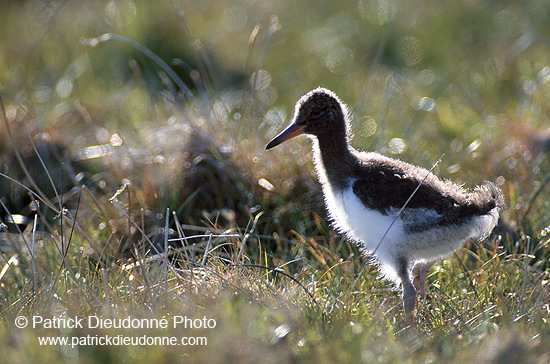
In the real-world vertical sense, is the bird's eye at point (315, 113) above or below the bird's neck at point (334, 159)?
above

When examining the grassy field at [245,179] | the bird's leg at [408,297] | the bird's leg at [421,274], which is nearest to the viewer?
the grassy field at [245,179]

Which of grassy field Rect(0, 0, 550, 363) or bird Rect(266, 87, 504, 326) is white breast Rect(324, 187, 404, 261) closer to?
bird Rect(266, 87, 504, 326)

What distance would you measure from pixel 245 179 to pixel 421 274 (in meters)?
1.59

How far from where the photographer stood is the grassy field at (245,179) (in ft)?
10.7

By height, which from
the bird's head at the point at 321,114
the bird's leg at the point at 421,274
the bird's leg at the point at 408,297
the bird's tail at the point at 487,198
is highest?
the bird's head at the point at 321,114

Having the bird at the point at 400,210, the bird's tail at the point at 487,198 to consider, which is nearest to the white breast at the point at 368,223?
the bird at the point at 400,210

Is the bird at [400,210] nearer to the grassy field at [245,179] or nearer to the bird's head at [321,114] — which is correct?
the bird's head at [321,114]

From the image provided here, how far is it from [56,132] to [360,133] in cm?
261

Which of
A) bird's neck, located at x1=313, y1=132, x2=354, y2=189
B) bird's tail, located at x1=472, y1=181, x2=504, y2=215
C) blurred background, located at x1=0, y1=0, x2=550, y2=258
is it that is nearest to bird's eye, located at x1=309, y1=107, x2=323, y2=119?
bird's neck, located at x1=313, y1=132, x2=354, y2=189

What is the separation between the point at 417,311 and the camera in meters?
3.88

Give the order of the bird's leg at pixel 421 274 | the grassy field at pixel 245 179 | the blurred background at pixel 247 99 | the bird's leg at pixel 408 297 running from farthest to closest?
the blurred background at pixel 247 99
the bird's leg at pixel 421 274
the bird's leg at pixel 408 297
the grassy field at pixel 245 179

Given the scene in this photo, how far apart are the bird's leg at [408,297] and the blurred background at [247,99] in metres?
1.10

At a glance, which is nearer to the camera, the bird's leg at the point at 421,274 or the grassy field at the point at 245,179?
the grassy field at the point at 245,179

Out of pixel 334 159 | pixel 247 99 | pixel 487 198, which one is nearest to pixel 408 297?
pixel 487 198
